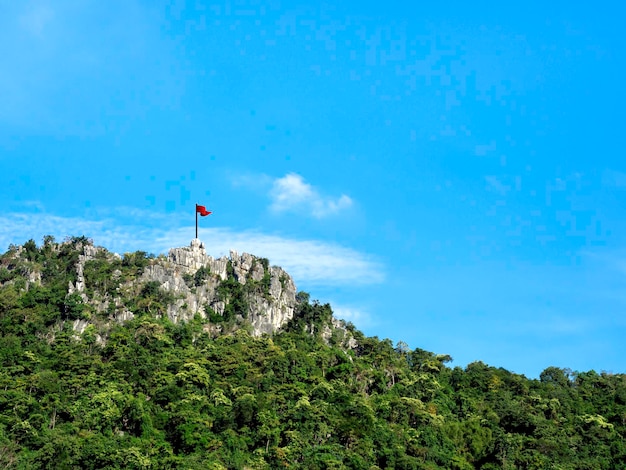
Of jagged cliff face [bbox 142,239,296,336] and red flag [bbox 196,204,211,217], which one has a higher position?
red flag [bbox 196,204,211,217]

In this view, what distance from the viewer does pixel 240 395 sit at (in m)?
65.6

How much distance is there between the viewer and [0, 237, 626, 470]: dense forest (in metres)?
56.4

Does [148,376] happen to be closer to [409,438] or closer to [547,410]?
[409,438]

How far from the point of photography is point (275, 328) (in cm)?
8725

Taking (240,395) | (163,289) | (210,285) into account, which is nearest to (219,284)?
(210,285)

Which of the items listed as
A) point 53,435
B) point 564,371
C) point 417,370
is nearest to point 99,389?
point 53,435

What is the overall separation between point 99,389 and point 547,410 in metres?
39.7

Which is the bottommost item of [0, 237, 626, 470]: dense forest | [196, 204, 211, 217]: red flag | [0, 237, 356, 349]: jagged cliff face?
[0, 237, 626, 470]: dense forest

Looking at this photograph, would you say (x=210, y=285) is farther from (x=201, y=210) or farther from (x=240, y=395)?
(x=240, y=395)

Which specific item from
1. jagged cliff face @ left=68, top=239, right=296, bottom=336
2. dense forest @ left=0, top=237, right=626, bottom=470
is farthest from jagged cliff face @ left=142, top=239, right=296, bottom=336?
dense forest @ left=0, top=237, right=626, bottom=470

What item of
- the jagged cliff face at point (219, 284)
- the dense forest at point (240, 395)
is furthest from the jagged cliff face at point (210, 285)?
the dense forest at point (240, 395)

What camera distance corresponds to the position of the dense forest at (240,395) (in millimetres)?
56438

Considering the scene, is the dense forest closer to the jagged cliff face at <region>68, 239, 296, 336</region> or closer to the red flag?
the jagged cliff face at <region>68, 239, 296, 336</region>

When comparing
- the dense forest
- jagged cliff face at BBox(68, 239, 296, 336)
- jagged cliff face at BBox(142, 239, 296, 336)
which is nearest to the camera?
the dense forest
